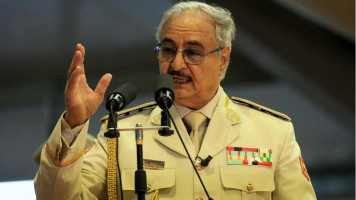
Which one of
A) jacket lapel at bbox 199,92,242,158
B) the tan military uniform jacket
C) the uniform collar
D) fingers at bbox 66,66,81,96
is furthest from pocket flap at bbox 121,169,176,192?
fingers at bbox 66,66,81,96

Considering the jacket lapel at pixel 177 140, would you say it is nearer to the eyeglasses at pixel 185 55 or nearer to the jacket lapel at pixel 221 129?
the jacket lapel at pixel 221 129

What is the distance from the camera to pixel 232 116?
2.34 meters

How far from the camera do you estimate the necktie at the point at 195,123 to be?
7.29 feet

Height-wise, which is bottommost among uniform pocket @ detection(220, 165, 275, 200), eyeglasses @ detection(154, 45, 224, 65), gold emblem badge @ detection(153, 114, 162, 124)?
uniform pocket @ detection(220, 165, 275, 200)

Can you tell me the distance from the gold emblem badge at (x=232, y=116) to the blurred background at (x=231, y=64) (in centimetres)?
125

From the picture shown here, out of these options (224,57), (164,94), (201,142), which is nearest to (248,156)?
(201,142)

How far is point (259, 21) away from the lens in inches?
148

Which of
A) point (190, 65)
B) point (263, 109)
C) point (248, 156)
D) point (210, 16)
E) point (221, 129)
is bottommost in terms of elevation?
point (248, 156)

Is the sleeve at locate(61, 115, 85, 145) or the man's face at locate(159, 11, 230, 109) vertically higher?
the man's face at locate(159, 11, 230, 109)

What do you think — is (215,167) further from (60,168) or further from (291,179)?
(60,168)

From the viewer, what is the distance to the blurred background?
342 cm

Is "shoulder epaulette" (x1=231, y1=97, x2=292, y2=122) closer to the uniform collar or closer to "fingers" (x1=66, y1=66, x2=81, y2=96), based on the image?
the uniform collar

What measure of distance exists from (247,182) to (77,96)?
79cm

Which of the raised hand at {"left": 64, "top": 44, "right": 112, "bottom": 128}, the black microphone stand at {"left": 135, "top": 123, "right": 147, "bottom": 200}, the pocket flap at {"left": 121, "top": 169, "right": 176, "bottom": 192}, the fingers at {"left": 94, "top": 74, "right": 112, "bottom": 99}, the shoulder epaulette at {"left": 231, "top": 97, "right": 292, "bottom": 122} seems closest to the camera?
the black microphone stand at {"left": 135, "top": 123, "right": 147, "bottom": 200}
